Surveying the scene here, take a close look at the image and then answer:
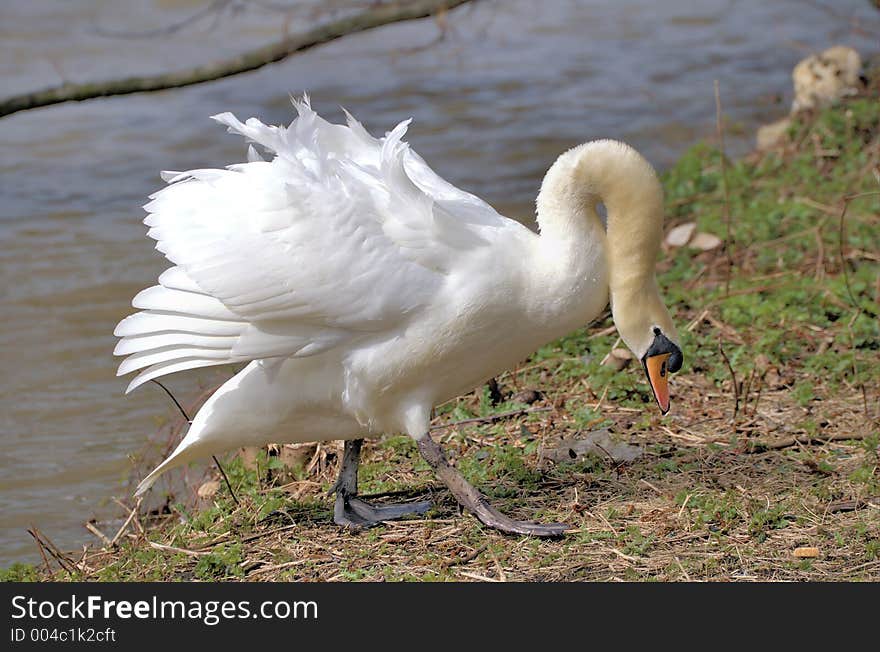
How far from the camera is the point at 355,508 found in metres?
4.57

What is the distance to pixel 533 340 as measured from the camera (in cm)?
425

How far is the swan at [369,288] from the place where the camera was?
13.5 feet

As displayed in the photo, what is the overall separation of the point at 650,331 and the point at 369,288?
3.19 feet

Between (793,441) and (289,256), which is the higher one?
(289,256)

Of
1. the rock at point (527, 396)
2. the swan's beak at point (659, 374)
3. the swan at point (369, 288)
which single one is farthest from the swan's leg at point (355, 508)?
the rock at point (527, 396)

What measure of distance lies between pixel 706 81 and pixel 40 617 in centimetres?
1008

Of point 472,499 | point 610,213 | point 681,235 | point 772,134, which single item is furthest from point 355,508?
point 772,134

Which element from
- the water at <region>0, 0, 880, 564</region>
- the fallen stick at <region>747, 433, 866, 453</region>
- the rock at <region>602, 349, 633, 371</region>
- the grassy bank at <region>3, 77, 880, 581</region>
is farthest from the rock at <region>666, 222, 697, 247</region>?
the fallen stick at <region>747, 433, 866, 453</region>

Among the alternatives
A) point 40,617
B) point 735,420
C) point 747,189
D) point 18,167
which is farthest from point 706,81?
point 40,617

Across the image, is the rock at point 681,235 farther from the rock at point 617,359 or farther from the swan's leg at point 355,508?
the swan's leg at point 355,508

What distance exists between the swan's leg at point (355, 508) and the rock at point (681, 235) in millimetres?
3333

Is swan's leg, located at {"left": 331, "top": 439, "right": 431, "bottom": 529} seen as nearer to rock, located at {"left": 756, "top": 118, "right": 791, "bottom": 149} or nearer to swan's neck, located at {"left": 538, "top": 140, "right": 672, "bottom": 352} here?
swan's neck, located at {"left": 538, "top": 140, "right": 672, "bottom": 352}

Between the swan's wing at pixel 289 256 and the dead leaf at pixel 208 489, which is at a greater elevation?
the swan's wing at pixel 289 256

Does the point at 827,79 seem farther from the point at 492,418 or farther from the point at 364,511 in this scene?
the point at 364,511
